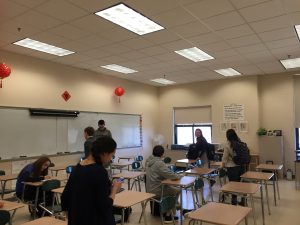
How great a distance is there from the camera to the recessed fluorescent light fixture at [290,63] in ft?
21.8

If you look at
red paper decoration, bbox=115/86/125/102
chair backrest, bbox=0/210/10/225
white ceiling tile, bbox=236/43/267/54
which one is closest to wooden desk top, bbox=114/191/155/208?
chair backrest, bbox=0/210/10/225

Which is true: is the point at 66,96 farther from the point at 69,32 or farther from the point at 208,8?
the point at 208,8

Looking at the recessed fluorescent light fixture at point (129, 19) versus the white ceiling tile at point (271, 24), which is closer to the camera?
the recessed fluorescent light fixture at point (129, 19)

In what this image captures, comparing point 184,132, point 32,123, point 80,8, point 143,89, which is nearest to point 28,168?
point 32,123

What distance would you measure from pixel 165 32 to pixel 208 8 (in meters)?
1.06

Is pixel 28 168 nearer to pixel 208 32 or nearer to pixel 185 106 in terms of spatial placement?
pixel 208 32

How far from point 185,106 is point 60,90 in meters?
4.73

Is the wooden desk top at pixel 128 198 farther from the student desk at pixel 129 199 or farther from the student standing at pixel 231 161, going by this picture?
the student standing at pixel 231 161

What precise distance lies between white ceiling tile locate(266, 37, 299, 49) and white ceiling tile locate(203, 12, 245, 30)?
4.60 feet

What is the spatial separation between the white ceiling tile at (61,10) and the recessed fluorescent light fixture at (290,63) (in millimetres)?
5250

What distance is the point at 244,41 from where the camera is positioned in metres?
5.15

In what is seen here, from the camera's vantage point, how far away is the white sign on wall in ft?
27.8

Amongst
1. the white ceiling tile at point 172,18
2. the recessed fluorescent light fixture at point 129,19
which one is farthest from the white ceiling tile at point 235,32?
the recessed fluorescent light fixture at point 129,19

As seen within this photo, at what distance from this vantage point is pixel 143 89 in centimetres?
958
